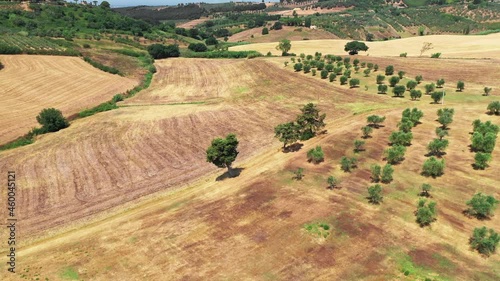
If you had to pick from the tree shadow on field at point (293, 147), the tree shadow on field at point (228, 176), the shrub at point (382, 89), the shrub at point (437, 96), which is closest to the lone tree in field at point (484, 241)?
the tree shadow on field at point (293, 147)

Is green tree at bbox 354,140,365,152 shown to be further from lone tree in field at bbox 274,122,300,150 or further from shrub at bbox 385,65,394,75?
shrub at bbox 385,65,394,75

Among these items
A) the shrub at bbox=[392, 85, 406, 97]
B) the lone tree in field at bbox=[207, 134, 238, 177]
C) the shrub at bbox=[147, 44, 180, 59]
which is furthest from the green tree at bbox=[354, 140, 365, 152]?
the shrub at bbox=[147, 44, 180, 59]

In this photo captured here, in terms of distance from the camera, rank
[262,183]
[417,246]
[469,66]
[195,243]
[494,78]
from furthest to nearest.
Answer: [469,66], [494,78], [262,183], [195,243], [417,246]

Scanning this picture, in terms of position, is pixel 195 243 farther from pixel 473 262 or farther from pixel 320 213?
pixel 473 262

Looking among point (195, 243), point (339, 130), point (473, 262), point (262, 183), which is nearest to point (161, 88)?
point (339, 130)

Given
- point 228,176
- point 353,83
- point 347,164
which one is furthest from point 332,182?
point 353,83

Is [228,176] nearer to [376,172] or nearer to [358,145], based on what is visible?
[358,145]
